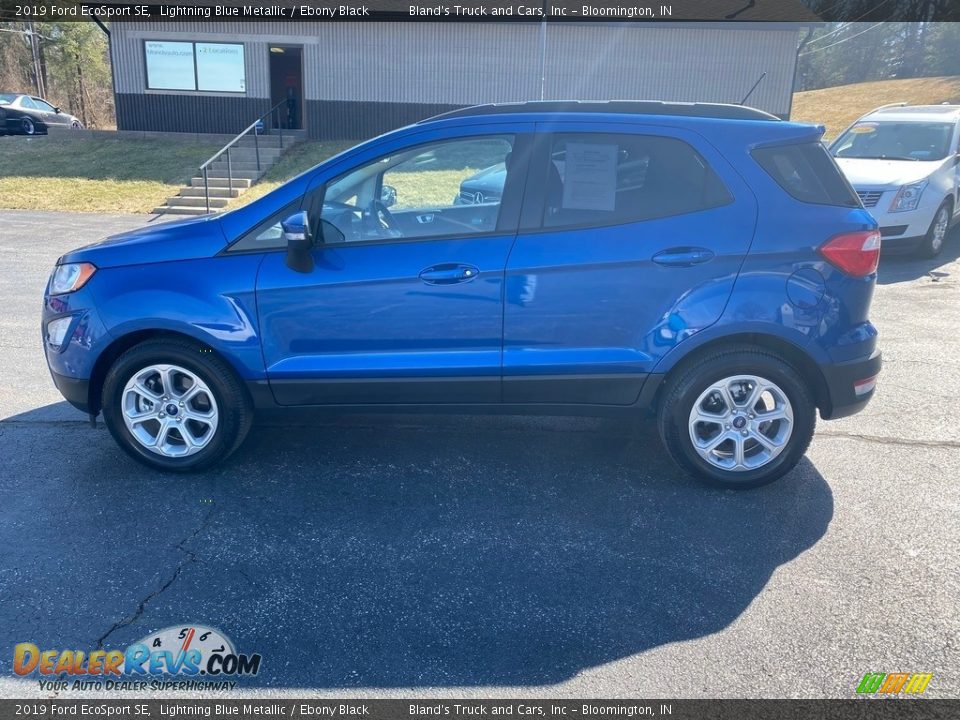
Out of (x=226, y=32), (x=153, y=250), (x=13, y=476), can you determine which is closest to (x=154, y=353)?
(x=153, y=250)

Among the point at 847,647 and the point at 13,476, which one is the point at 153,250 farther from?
the point at 847,647

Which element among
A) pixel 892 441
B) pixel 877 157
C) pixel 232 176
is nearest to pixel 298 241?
pixel 892 441

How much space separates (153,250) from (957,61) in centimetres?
6337

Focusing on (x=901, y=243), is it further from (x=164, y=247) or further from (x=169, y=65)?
(x=169, y=65)

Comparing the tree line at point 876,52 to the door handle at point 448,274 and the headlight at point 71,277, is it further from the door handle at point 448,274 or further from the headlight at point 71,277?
the headlight at point 71,277

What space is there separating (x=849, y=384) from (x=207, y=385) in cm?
338

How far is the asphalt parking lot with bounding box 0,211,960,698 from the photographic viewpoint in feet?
9.62

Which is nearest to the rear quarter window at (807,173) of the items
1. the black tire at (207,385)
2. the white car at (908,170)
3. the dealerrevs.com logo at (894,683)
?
the dealerrevs.com logo at (894,683)

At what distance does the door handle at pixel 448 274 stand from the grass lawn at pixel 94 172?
14.6 metres

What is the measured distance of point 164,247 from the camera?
4207 millimetres

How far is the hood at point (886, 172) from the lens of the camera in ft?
32.4

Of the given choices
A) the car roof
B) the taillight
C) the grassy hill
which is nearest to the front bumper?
the car roof

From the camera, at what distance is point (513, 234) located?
4.04 meters

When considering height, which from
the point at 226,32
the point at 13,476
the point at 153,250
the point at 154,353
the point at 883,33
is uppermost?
the point at 883,33
